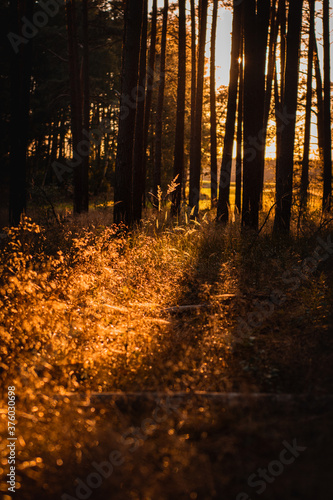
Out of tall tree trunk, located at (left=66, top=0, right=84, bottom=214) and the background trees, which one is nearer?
the background trees

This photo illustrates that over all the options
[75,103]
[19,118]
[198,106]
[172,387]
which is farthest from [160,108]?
[172,387]

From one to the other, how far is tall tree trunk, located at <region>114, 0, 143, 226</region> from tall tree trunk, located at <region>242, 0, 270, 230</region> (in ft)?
7.76

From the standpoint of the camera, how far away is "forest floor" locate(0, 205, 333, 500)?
97.5 inches

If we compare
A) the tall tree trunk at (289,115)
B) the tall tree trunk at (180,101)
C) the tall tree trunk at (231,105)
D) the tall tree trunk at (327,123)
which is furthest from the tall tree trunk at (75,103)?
the tall tree trunk at (327,123)

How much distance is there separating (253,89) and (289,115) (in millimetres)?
1003

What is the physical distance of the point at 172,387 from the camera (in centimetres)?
339

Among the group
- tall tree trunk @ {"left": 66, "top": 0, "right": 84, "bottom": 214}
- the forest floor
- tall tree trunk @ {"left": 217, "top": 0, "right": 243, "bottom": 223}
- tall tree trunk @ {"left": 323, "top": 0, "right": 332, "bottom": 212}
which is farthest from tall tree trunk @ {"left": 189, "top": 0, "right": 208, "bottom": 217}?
the forest floor

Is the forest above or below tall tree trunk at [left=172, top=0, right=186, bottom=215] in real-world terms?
below

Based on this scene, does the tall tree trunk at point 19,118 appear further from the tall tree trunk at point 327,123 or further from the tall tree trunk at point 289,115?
the tall tree trunk at point 327,123

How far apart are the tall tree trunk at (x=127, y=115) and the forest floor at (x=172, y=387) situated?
11.8 feet

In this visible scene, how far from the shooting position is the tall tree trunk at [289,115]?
9.27m

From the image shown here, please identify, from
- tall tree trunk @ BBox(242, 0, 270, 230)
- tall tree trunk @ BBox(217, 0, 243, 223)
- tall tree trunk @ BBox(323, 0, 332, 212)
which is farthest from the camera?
tall tree trunk @ BBox(323, 0, 332, 212)

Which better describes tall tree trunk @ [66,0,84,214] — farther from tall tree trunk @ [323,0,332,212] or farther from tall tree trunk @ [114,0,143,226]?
tall tree trunk @ [323,0,332,212]

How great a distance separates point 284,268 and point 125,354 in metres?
3.45
